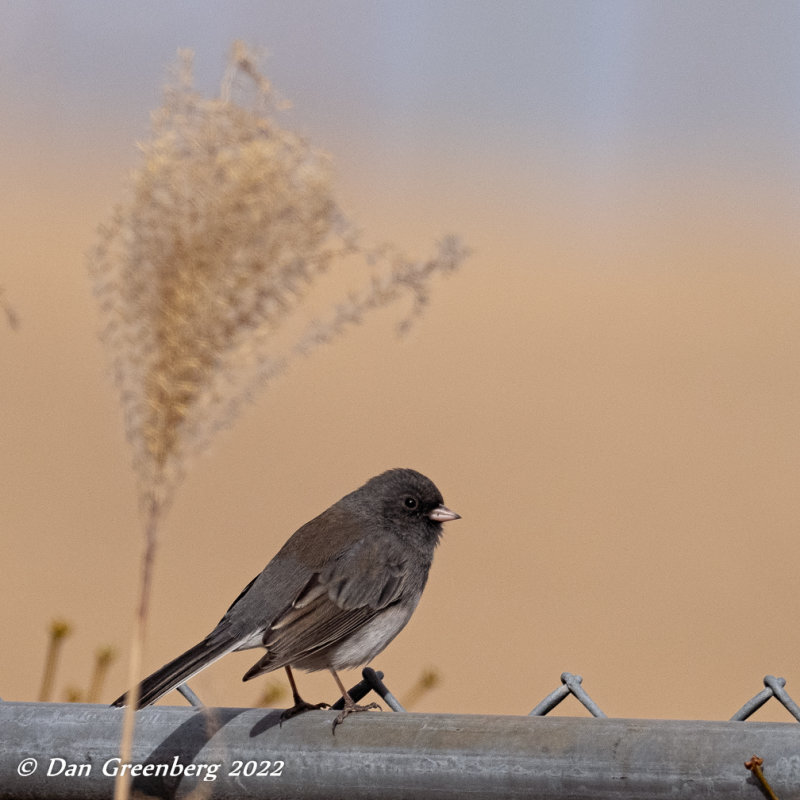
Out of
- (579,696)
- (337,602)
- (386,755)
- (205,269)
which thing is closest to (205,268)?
(205,269)

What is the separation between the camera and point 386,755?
1.67 m

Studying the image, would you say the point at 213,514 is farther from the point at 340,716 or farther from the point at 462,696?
the point at 340,716

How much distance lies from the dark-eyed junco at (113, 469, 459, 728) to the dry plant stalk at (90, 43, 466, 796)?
4.37ft

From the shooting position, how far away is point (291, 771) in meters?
1.72

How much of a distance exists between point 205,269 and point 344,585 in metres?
1.86

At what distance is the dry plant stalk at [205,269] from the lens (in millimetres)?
1196

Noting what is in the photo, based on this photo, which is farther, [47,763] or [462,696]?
[462,696]

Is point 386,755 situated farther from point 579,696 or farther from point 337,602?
point 337,602

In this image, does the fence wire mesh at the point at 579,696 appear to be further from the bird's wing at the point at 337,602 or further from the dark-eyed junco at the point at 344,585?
the bird's wing at the point at 337,602

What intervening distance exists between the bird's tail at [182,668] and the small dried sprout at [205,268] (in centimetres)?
72

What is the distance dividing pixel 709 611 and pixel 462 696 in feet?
9.15

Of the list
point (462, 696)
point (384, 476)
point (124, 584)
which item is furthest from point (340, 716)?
point (124, 584)

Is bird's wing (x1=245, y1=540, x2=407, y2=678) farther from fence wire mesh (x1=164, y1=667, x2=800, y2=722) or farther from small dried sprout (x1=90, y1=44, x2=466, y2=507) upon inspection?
small dried sprout (x1=90, y1=44, x2=466, y2=507)

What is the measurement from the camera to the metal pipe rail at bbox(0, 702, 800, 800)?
5.00 ft
